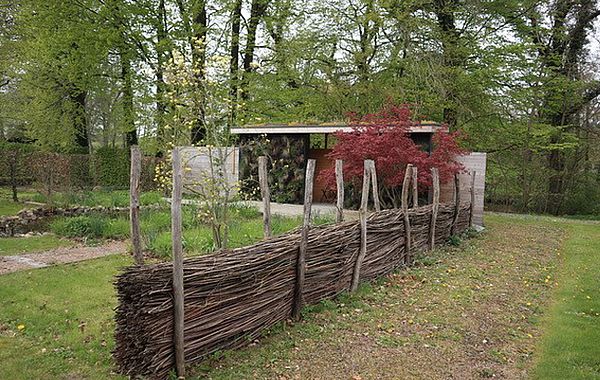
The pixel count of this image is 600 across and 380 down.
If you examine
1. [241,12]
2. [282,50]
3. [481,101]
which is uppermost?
[241,12]

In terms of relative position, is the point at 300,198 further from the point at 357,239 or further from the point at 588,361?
the point at 588,361

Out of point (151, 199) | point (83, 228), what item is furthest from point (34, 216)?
point (151, 199)

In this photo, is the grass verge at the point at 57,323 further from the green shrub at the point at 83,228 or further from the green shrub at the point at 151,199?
the green shrub at the point at 151,199

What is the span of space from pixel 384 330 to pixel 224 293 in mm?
1773

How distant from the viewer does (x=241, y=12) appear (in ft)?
65.0

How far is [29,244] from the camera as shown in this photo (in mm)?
8219

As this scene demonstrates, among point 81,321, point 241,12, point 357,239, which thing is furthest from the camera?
point 241,12

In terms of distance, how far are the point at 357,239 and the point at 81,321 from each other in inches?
128

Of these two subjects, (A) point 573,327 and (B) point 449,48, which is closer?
(A) point 573,327

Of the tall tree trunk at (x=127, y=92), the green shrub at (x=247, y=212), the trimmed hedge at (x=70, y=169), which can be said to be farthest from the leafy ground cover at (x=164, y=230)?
the tall tree trunk at (x=127, y=92)

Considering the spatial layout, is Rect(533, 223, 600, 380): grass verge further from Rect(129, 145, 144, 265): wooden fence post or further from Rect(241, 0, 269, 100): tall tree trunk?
Rect(241, 0, 269, 100): tall tree trunk

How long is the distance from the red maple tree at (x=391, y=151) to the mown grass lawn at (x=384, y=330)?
9.74ft

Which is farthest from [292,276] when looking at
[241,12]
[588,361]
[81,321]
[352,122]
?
[241,12]

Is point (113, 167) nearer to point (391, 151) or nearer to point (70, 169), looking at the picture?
point (70, 169)
